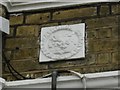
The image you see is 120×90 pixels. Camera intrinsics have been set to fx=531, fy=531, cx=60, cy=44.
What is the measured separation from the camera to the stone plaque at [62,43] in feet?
10.7

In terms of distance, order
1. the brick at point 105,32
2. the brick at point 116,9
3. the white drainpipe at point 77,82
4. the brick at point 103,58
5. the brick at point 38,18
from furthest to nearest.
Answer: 1. the brick at point 38,18
2. the brick at point 116,9
3. the brick at point 105,32
4. the brick at point 103,58
5. the white drainpipe at point 77,82

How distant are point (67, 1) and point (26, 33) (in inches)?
13.5

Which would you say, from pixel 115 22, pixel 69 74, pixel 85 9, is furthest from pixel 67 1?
pixel 69 74

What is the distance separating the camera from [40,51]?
334 cm

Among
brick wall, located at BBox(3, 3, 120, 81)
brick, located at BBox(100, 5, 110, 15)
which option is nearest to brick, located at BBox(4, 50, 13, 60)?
brick wall, located at BBox(3, 3, 120, 81)

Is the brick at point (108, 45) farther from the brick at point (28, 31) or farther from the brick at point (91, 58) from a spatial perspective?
the brick at point (28, 31)

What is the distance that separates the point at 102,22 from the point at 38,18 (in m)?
→ 0.46

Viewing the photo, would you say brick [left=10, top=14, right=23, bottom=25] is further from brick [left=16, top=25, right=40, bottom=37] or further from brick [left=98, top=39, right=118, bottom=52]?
brick [left=98, top=39, right=118, bottom=52]

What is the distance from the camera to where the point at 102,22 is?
3324 millimetres

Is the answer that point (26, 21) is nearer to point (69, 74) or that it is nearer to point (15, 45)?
point (15, 45)

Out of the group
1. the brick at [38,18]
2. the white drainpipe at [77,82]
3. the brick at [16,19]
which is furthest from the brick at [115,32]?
the brick at [16,19]

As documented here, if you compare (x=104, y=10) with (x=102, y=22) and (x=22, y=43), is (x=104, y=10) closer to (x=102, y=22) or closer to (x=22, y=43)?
(x=102, y=22)

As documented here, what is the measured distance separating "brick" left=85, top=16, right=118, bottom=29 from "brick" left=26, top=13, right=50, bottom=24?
0.29 m

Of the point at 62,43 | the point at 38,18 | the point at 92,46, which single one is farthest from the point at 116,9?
the point at 38,18
